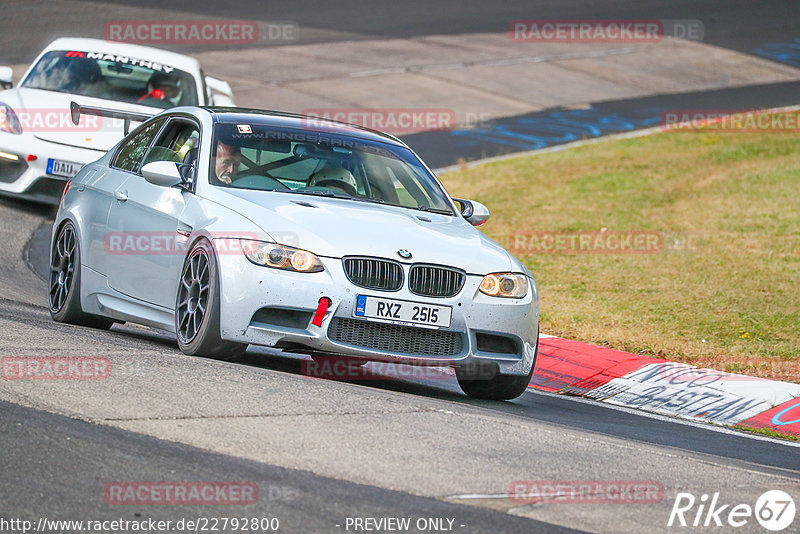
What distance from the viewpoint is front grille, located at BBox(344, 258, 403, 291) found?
7367 millimetres

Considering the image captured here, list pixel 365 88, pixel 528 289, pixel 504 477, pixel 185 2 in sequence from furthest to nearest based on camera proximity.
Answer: pixel 185 2
pixel 365 88
pixel 528 289
pixel 504 477

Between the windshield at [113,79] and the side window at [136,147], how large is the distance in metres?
4.92

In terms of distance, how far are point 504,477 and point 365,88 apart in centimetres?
2006

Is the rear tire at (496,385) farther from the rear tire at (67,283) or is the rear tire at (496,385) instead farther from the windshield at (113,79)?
the windshield at (113,79)

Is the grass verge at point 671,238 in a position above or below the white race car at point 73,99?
below

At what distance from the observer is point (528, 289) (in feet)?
26.1

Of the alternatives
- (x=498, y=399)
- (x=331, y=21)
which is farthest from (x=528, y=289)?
(x=331, y=21)

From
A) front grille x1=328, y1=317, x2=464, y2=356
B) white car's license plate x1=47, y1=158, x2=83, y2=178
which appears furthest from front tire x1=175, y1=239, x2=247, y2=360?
white car's license plate x1=47, y1=158, x2=83, y2=178

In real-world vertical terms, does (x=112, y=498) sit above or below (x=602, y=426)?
above

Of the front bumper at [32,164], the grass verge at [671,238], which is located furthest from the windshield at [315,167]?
the front bumper at [32,164]

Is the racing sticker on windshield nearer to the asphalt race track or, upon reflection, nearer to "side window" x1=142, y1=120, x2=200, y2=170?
"side window" x1=142, y1=120, x2=200, y2=170

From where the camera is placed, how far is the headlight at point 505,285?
7.71 metres

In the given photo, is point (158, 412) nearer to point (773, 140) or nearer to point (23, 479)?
point (23, 479)

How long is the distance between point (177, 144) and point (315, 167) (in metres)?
1.03
